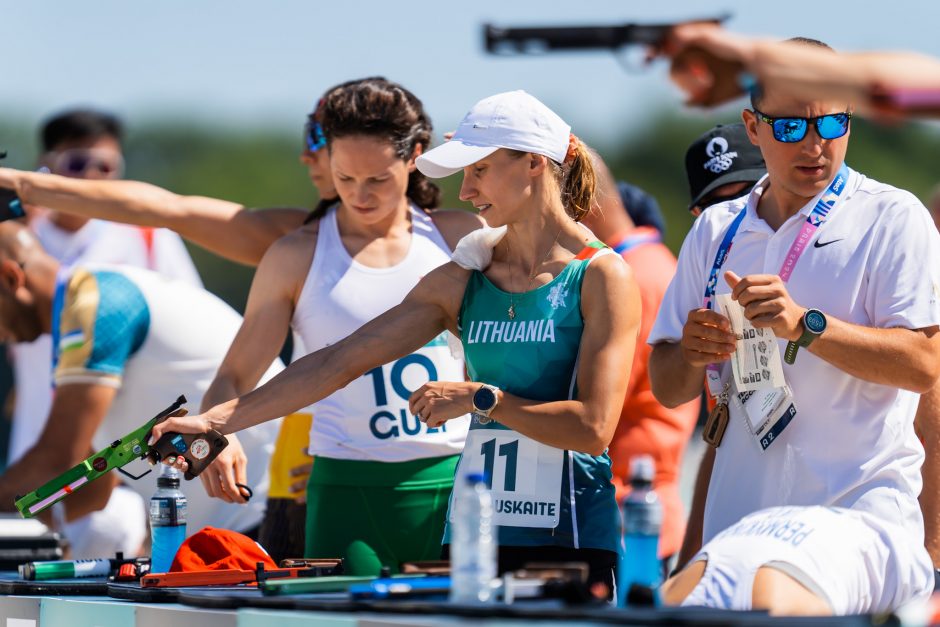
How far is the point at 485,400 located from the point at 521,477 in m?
0.24

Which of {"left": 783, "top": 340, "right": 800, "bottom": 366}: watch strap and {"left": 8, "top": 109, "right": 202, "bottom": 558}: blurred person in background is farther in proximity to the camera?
{"left": 8, "top": 109, "right": 202, "bottom": 558}: blurred person in background

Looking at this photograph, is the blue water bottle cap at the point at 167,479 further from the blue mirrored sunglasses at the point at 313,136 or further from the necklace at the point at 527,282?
the blue mirrored sunglasses at the point at 313,136

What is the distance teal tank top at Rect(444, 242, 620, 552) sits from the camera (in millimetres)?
3578

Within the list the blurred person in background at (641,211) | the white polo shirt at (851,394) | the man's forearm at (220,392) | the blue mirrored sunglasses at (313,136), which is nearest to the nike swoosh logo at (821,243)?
the white polo shirt at (851,394)

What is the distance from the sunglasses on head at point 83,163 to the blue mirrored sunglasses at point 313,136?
99.9 inches

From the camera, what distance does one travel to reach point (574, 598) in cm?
287

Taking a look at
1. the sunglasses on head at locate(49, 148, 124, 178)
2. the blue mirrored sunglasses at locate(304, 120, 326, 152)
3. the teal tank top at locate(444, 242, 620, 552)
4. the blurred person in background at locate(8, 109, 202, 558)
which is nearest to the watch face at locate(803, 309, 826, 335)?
the teal tank top at locate(444, 242, 620, 552)

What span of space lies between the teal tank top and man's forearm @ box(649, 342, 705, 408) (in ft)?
0.87

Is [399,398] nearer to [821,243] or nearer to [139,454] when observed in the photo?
[139,454]

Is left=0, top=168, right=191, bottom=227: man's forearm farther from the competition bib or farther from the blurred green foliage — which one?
the blurred green foliage

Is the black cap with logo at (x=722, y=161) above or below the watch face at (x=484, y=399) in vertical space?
above

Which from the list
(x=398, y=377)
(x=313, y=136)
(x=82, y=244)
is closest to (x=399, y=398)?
(x=398, y=377)

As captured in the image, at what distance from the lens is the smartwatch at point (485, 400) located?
138 inches

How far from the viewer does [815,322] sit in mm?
3301
